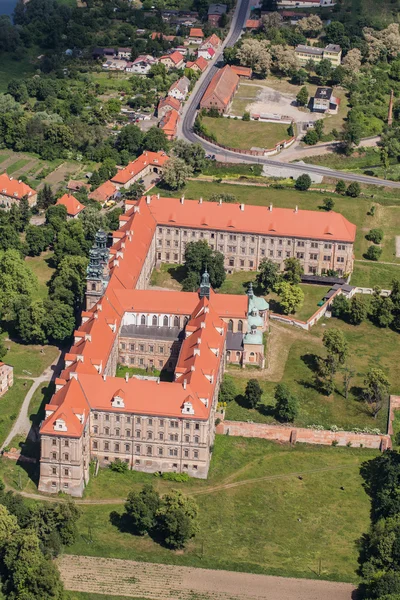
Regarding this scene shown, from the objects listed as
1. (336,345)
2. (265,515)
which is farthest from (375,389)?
(265,515)

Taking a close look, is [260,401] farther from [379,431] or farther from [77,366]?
[77,366]

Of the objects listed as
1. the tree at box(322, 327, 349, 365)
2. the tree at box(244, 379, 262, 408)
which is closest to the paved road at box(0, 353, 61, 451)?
the tree at box(244, 379, 262, 408)

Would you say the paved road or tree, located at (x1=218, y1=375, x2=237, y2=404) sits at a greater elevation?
tree, located at (x1=218, y1=375, x2=237, y2=404)

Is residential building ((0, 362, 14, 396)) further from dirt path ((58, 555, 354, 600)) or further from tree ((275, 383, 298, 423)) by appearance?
tree ((275, 383, 298, 423))

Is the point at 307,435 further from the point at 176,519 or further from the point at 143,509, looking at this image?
the point at 143,509

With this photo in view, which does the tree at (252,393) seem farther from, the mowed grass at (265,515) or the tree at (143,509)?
the tree at (143,509)

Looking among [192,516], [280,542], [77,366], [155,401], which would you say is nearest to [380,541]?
[280,542]
